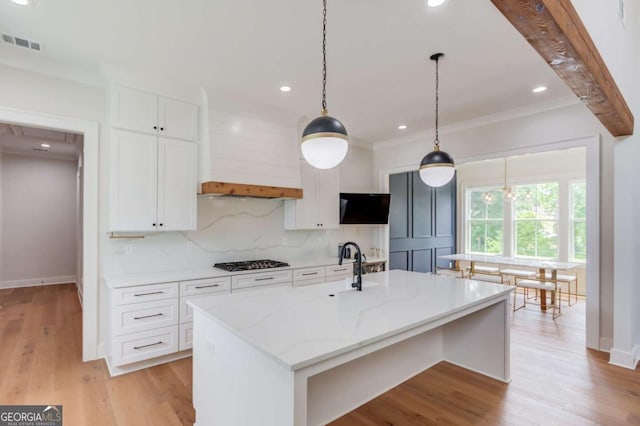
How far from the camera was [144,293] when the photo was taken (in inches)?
118

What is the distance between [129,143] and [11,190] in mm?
5250

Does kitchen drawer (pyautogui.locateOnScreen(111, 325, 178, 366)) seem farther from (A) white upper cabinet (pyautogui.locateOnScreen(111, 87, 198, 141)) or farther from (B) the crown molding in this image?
(B) the crown molding

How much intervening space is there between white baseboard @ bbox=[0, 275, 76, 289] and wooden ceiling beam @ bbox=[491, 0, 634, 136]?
8.48 meters

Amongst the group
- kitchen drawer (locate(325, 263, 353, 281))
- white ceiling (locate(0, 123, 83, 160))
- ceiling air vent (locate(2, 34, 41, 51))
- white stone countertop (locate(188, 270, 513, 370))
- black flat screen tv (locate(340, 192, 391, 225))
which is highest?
ceiling air vent (locate(2, 34, 41, 51))

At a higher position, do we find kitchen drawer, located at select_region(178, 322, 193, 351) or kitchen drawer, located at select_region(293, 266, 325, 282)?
kitchen drawer, located at select_region(293, 266, 325, 282)

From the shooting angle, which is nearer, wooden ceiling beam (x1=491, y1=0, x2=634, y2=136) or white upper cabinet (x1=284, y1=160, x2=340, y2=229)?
wooden ceiling beam (x1=491, y1=0, x2=634, y2=136)

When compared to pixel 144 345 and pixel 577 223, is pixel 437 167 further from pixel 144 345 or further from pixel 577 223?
pixel 577 223

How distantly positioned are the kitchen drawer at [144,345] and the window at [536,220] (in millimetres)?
6905

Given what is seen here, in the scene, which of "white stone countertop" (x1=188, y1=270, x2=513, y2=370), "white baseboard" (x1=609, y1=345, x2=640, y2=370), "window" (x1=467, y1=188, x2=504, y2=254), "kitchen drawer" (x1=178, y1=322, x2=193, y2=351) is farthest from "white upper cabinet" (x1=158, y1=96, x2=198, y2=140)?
"window" (x1=467, y1=188, x2=504, y2=254)

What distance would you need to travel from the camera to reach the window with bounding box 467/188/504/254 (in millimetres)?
7309

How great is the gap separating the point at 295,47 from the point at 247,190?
1.65 m

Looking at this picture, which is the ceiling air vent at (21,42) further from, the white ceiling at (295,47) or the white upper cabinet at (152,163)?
the white upper cabinet at (152,163)

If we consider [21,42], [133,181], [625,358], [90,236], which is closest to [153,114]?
[133,181]

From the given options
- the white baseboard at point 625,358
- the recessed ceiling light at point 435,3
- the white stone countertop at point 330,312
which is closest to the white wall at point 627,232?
the white baseboard at point 625,358
